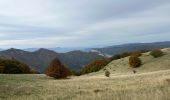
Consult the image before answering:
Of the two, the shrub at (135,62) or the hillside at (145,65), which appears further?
the shrub at (135,62)

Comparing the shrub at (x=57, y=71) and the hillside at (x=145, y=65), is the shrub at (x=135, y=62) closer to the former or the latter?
the hillside at (x=145, y=65)

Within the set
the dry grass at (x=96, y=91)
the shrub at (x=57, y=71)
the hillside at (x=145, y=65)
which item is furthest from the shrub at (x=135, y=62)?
the dry grass at (x=96, y=91)

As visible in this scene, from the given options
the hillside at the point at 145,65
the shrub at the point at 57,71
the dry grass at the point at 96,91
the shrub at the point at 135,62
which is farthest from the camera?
the shrub at the point at 135,62

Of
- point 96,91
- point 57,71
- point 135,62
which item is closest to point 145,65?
point 135,62

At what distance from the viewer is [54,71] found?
68938mm

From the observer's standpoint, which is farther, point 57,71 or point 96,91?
point 57,71

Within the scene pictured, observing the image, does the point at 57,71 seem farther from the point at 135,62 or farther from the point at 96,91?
the point at 96,91

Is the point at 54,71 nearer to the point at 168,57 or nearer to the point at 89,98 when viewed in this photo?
the point at 168,57

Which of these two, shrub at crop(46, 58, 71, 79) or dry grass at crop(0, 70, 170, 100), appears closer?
dry grass at crop(0, 70, 170, 100)

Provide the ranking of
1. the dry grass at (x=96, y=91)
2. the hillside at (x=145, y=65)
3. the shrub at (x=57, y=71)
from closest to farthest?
the dry grass at (x=96, y=91) → the shrub at (x=57, y=71) → the hillside at (x=145, y=65)

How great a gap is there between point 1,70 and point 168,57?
40.8m

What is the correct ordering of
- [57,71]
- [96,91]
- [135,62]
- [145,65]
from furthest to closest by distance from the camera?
[135,62], [145,65], [57,71], [96,91]

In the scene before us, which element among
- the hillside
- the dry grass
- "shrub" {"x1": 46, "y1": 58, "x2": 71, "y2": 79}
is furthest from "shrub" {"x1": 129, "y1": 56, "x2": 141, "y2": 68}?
the dry grass

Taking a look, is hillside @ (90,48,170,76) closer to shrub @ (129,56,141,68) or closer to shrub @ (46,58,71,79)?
shrub @ (129,56,141,68)
